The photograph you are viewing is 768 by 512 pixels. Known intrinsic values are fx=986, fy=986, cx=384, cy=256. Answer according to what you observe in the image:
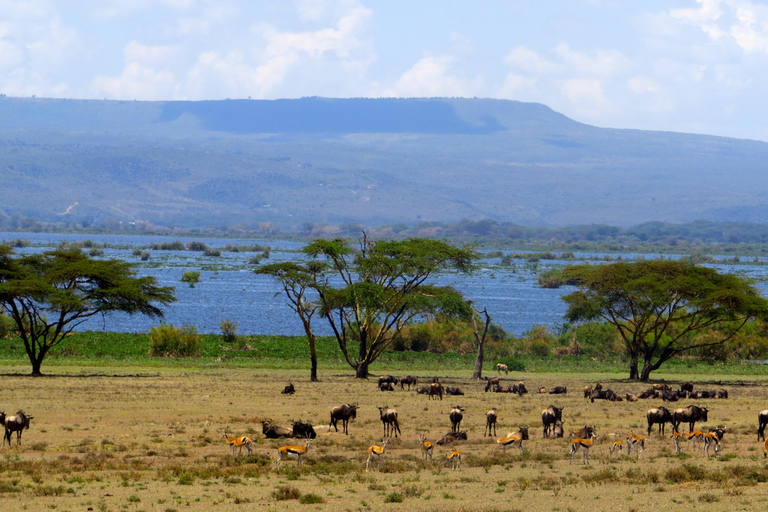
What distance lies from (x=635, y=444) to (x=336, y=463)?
683 centimetres

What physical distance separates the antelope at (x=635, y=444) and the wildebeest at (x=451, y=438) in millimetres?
4012

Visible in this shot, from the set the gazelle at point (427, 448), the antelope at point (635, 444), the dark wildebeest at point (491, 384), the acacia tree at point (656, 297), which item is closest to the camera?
the gazelle at point (427, 448)

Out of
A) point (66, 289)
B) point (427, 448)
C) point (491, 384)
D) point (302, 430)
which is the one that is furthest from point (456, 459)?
point (66, 289)

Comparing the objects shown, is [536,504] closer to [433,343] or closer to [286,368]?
[286,368]

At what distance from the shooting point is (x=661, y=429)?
25703mm

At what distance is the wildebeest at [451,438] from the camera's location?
76.9 ft

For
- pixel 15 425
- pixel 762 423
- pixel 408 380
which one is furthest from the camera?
pixel 408 380

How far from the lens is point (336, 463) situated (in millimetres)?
21000

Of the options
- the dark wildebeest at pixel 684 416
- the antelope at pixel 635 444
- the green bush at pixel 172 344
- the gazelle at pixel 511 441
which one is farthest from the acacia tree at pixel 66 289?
the antelope at pixel 635 444

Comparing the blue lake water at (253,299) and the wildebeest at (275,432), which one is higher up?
the blue lake water at (253,299)

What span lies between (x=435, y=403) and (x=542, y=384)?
33.0 ft

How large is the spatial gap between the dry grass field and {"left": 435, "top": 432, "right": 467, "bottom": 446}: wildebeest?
0.21 m

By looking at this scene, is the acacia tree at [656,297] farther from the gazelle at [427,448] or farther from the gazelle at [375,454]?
the gazelle at [375,454]

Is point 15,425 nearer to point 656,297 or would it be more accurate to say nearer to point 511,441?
point 511,441
